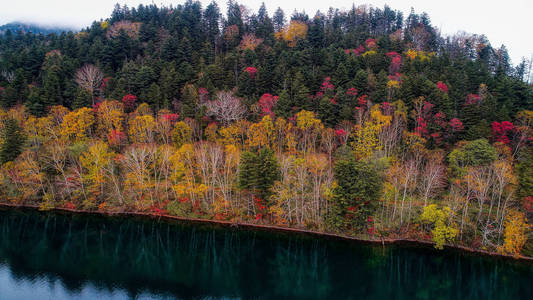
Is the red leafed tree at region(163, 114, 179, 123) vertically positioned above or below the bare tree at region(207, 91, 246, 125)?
below

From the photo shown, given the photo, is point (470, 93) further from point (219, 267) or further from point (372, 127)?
point (219, 267)

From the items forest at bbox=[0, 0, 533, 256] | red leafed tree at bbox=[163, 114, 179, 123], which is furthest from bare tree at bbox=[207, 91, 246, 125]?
red leafed tree at bbox=[163, 114, 179, 123]

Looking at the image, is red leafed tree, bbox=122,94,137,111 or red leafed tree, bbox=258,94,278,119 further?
red leafed tree, bbox=122,94,137,111

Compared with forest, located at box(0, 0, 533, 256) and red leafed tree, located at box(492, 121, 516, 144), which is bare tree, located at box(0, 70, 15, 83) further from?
red leafed tree, located at box(492, 121, 516, 144)

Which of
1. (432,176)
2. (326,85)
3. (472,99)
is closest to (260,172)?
(432,176)

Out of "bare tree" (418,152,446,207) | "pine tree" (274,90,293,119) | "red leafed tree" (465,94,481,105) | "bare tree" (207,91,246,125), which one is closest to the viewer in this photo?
"bare tree" (418,152,446,207)

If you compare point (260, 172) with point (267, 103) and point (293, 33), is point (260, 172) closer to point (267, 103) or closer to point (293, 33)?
point (267, 103)

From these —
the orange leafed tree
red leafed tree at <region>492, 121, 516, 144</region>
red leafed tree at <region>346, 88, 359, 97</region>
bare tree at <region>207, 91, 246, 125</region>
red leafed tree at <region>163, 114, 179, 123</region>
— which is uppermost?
the orange leafed tree
